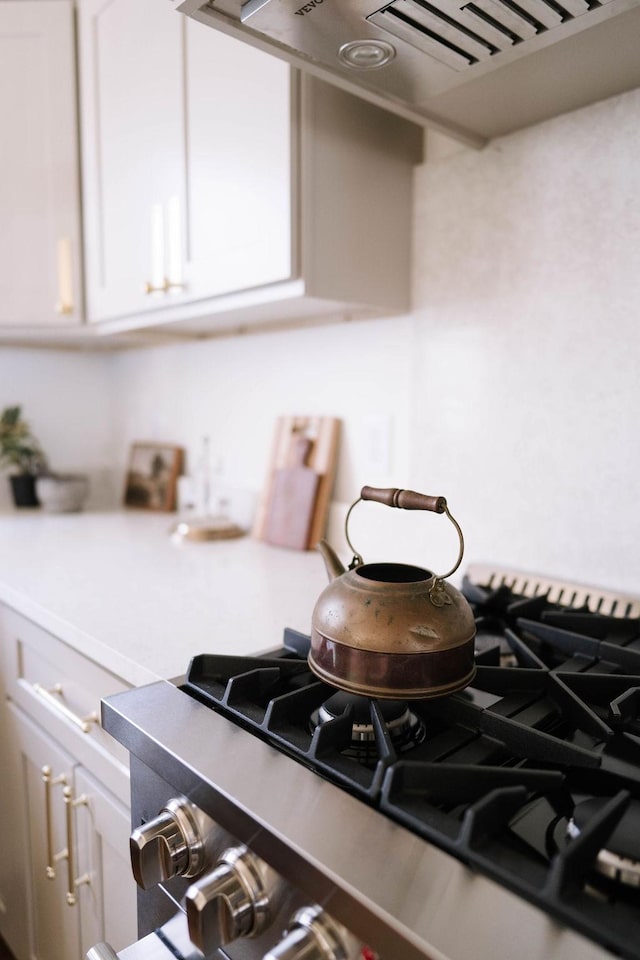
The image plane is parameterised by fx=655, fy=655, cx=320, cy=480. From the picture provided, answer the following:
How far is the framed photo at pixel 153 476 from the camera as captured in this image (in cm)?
191

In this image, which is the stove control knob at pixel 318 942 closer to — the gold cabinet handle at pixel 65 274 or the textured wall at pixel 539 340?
the textured wall at pixel 539 340

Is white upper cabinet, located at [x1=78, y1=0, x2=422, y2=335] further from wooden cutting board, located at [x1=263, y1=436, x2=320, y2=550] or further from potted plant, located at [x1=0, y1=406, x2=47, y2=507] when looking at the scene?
potted plant, located at [x1=0, y1=406, x2=47, y2=507]

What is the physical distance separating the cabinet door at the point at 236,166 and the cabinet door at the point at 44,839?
0.84 m

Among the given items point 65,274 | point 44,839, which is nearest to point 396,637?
point 44,839

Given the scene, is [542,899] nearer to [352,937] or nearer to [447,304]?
[352,937]

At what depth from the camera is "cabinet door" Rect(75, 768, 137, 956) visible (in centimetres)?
87

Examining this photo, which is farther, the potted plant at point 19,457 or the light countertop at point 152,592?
the potted plant at point 19,457

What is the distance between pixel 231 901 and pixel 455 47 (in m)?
0.90

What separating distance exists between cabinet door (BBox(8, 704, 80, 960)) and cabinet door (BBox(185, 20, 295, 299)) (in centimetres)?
84

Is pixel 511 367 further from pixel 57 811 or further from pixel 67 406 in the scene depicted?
pixel 67 406

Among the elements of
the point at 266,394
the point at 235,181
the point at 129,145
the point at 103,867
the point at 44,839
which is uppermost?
the point at 129,145

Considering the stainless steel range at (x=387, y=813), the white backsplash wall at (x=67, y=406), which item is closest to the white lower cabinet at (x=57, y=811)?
the stainless steel range at (x=387, y=813)

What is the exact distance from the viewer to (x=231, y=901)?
0.50 m

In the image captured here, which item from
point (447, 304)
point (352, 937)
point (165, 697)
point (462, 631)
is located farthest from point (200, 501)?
point (352, 937)
